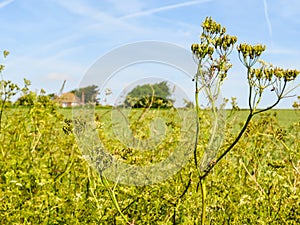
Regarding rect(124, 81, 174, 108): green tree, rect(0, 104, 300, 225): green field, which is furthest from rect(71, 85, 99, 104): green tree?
rect(124, 81, 174, 108): green tree

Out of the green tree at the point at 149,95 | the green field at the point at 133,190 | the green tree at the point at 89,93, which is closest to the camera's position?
the green field at the point at 133,190

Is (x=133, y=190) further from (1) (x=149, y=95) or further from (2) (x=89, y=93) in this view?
(1) (x=149, y=95)

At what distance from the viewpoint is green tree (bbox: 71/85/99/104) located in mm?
2812

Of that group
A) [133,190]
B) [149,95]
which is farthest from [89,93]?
[149,95]

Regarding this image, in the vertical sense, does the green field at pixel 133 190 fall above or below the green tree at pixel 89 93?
below

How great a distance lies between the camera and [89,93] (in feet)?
9.39

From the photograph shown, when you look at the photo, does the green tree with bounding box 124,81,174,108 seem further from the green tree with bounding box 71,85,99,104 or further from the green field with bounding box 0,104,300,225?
the green tree with bounding box 71,85,99,104

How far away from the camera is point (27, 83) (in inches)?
169

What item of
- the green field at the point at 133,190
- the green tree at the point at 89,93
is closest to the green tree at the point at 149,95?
the green field at the point at 133,190

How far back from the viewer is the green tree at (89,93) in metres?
2.81

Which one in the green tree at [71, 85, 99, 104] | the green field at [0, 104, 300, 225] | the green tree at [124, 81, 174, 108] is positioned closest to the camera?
the green field at [0, 104, 300, 225]

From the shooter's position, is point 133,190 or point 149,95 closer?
point 133,190

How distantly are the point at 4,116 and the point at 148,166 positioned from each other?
2193 millimetres

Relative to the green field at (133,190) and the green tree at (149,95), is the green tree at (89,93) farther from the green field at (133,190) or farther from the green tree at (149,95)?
the green tree at (149,95)
